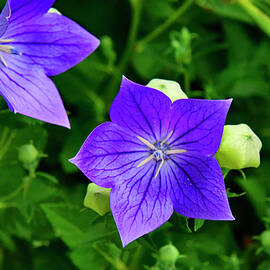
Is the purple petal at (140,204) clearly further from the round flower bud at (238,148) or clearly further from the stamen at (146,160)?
the round flower bud at (238,148)

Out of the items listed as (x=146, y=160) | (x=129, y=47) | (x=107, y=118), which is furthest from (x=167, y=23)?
(x=146, y=160)

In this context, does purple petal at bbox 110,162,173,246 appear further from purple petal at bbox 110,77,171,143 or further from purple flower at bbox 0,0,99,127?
purple flower at bbox 0,0,99,127

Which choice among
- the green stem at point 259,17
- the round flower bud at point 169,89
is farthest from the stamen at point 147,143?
the green stem at point 259,17

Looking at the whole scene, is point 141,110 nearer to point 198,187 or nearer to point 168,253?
point 198,187

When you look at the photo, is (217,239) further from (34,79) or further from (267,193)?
(34,79)

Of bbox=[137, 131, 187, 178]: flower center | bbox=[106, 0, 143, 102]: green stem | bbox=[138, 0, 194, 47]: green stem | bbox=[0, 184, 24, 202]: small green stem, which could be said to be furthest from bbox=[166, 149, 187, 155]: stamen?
bbox=[138, 0, 194, 47]: green stem

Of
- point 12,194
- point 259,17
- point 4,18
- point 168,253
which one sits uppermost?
point 259,17
